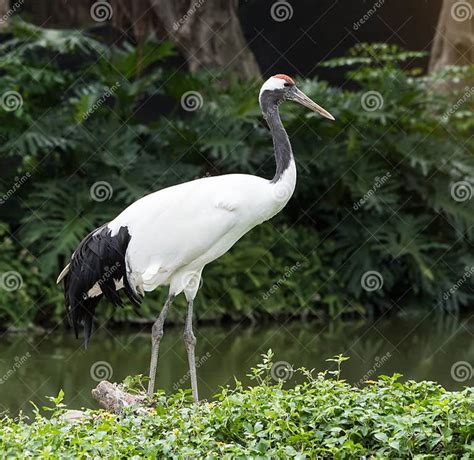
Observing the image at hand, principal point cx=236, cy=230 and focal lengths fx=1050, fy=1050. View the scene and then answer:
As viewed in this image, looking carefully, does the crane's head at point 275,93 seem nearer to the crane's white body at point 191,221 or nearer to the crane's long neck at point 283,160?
the crane's long neck at point 283,160

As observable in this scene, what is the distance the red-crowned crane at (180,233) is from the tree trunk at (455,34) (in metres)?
7.09

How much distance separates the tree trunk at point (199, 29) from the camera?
13.3 metres

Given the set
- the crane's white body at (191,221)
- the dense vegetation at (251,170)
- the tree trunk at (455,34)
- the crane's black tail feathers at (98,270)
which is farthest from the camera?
the tree trunk at (455,34)

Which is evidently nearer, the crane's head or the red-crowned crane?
the red-crowned crane

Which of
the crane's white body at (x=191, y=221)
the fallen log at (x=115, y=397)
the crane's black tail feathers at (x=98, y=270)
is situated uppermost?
the crane's white body at (x=191, y=221)

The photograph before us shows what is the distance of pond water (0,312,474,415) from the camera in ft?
28.1

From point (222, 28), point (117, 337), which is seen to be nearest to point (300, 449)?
point (117, 337)

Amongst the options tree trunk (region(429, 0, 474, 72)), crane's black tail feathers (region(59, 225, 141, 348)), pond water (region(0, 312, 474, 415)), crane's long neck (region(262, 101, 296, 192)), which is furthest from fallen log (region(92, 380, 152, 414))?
tree trunk (region(429, 0, 474, 72))

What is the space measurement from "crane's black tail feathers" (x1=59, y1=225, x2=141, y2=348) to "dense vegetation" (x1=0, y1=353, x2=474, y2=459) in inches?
62.1

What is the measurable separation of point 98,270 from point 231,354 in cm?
355

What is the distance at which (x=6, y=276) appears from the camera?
35.6 ft

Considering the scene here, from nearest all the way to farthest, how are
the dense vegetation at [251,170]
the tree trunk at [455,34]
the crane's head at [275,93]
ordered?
1. the crane's head at [275,93]
2. the dense vegetation at [251,170]
3. the tree trunk at [455,34]

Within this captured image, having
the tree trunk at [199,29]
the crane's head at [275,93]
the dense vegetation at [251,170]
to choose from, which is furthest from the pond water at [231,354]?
the tree trunk at [199,29]

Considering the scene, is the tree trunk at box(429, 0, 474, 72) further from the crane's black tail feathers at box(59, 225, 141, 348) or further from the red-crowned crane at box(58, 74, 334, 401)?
the crane's black tail feathers at box(59, 225, 141, 348)
